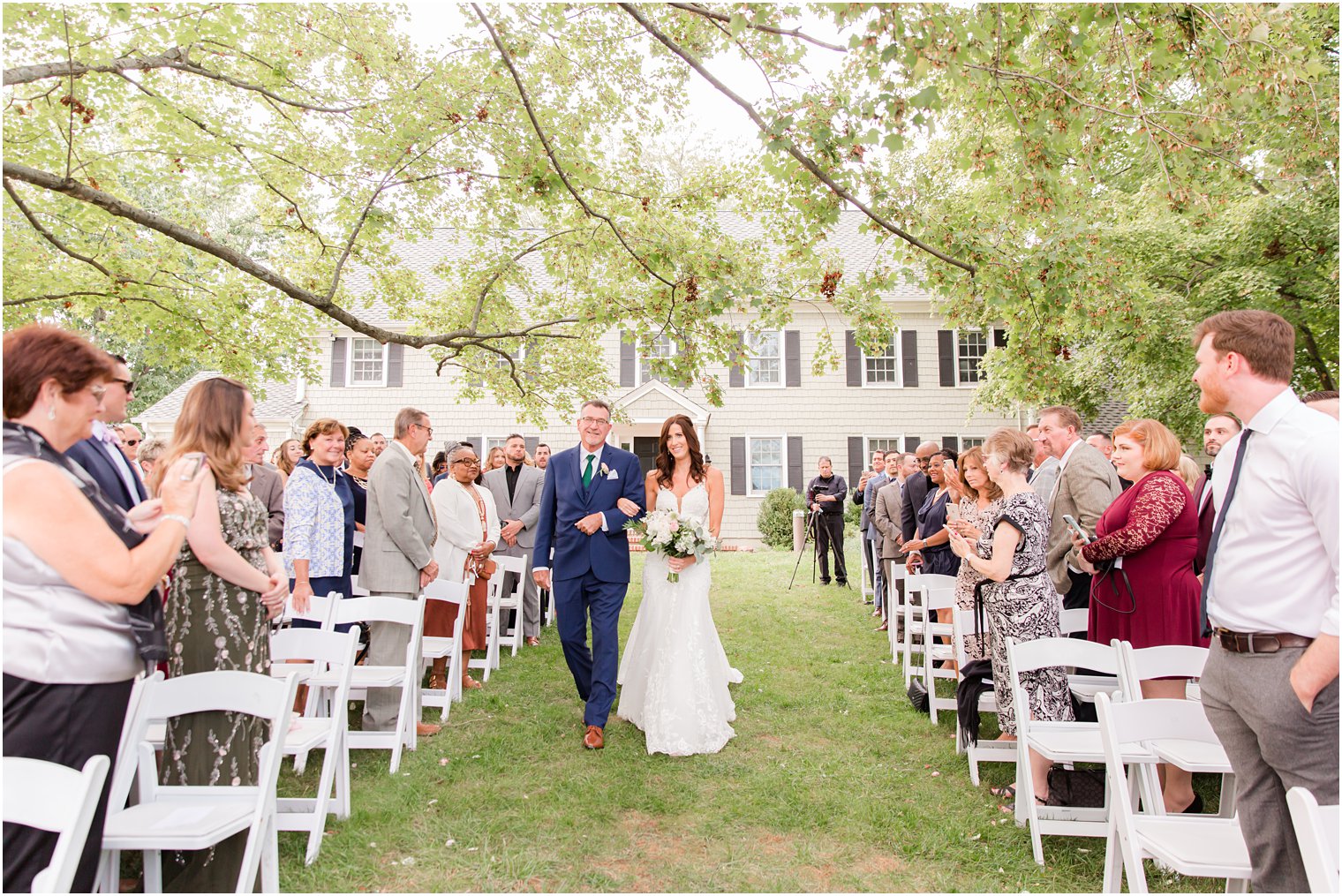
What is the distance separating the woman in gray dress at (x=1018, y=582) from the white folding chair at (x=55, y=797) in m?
4.34

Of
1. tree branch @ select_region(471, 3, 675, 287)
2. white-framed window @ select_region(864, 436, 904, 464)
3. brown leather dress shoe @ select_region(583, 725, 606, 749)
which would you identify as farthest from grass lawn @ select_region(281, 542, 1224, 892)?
white-framed window @ select_region(864, 436, 904, 464)

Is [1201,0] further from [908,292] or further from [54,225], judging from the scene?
[908,292]

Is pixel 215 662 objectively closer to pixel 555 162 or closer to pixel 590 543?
pixel 590 543

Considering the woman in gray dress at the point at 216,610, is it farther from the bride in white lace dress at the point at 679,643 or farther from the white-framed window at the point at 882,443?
the white-framed window at the point at 882,443

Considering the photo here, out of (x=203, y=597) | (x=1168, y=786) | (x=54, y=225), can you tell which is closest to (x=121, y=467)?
(x=203, y=597)

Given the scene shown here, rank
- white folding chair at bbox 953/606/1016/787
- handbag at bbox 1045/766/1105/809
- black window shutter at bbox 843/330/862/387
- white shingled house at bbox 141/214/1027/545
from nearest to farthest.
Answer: handbag at bbox 1045/766/1105/809
white folding chair at bbox 953/606/1016/787
white shingled house at bbox 141/214/1027/545
black window shutter at bbox 843/330/862/387

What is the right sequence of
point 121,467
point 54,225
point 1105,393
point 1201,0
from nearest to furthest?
point 121,467
point 1201,0
point 54,225
point 1105,393

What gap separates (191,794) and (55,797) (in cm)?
115

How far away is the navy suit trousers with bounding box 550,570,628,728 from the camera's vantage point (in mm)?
5875

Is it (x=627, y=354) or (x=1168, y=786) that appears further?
(x=627, y=354)

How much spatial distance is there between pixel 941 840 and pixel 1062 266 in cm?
395

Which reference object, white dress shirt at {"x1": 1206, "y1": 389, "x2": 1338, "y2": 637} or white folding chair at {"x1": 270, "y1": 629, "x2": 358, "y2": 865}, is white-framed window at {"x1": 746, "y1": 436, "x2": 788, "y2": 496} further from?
white dress shirt at {"x1": 1206, "y1": 389, "x2": 1338, "y2": 637}

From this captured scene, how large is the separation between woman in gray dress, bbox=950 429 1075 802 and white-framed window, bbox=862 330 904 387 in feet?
58.2

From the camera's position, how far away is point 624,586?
6.26 m
